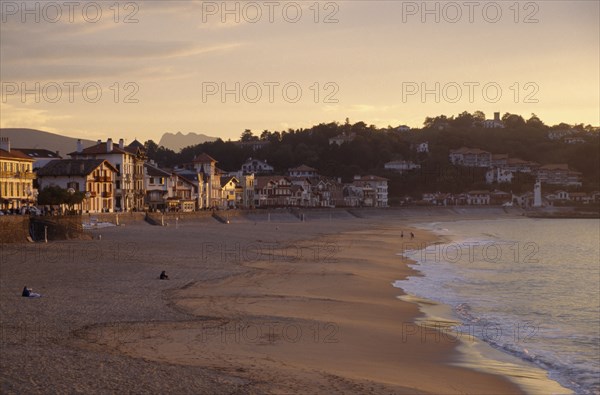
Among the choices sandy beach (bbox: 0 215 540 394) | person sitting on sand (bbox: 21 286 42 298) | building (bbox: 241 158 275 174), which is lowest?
sandy beach (bbox: 0 215 540 394)

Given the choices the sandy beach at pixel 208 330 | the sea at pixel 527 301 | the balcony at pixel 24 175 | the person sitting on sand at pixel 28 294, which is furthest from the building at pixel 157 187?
the person sitting on sand at pixel 28 294

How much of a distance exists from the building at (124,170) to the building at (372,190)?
7356 cm

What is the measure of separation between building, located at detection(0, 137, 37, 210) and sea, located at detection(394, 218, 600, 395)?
28113mm

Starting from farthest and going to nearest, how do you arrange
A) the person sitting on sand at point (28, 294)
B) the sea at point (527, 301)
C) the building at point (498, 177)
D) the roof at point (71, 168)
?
the building at point (498, 177) → the roof at point (71, 168) → the person sitting on sand at point (28, 294) → the sea at point (527, 301)

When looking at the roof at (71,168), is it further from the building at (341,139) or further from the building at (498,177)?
the building at (498,177)

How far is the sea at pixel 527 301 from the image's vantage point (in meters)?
18.5

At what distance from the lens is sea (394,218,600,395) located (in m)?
18.5

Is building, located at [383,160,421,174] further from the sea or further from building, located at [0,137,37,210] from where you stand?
building, located at [0,137,37,210]

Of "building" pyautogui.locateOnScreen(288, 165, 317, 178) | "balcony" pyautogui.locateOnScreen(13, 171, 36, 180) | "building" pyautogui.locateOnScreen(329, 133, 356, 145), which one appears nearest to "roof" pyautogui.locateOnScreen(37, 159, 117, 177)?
"balcony" pyautogui.locateOnScreen(13, 171, 36, 180)

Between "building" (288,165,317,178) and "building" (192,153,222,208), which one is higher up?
"building" (288,165,317,178)

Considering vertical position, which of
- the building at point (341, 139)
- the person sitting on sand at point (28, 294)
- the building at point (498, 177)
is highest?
the building at point (341, 139)

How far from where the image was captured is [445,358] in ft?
57.8

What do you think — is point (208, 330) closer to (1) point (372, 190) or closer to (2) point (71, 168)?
(2) point (71, 168)

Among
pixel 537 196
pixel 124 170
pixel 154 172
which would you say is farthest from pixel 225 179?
pixel 537 196
